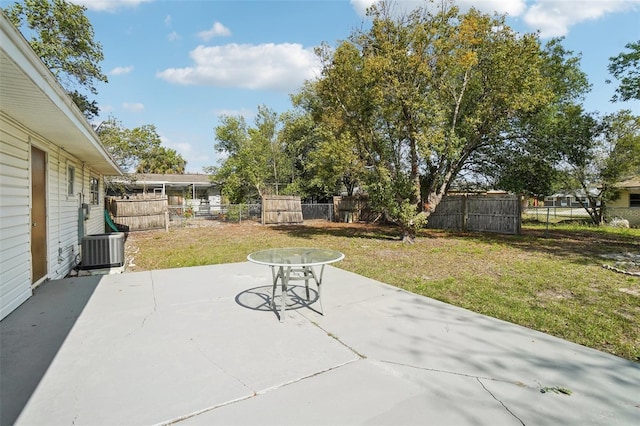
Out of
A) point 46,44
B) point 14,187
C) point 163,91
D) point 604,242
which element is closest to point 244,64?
point 163,91

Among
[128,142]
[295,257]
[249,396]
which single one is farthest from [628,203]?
[128,142]

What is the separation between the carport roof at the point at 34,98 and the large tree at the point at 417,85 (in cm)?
719

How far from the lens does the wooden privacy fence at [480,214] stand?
12.7 metres

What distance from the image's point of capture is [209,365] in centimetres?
257

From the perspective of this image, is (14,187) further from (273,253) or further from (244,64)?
(244,64)

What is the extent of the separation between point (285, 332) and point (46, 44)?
14.7 metres

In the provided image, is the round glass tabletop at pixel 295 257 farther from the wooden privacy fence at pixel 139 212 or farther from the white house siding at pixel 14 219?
the wooden privacy fence at pixel 139 212

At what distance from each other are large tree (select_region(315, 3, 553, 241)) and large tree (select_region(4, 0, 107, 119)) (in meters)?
9.74

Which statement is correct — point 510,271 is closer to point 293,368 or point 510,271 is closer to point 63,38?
point 293,368

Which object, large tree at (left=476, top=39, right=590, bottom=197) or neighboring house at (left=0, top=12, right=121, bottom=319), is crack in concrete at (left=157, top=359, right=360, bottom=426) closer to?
neighboring house at (left=0, top=12, right=121, bottom=319)

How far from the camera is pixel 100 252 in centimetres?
620

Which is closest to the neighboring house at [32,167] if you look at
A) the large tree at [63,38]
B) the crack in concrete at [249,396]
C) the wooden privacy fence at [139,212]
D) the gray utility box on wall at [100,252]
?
the gray utility box on wall at [100,252]

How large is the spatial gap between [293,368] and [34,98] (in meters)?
3.47

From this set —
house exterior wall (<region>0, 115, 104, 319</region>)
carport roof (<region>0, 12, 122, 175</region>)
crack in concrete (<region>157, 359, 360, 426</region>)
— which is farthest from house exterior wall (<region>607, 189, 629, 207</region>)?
house exterior wall (<region>0, 115, 104, 319</region>)
